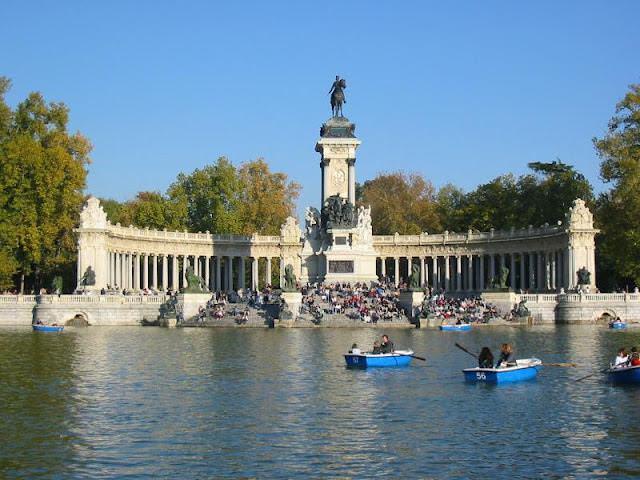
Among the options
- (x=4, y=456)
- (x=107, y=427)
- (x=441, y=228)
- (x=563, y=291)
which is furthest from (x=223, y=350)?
(x=441, y=228)

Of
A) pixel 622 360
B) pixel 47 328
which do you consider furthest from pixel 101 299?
pixel 622 360

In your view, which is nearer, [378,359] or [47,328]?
[378,359]

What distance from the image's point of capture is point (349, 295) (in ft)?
245

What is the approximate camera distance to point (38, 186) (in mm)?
82438

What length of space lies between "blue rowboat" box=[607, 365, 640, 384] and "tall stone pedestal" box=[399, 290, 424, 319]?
3513 cm

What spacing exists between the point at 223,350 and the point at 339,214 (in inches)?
1549

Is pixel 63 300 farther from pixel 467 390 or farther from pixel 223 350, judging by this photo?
pixel 467 390

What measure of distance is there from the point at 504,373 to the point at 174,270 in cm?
6506

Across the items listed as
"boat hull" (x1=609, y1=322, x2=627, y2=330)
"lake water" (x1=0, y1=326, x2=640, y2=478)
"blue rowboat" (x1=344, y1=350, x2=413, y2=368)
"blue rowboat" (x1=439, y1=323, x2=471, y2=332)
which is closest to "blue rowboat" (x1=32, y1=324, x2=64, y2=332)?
"lake water" (x1=0, y1=326, x2=640, y2=478)

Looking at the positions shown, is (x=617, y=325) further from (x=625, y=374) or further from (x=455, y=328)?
(x=625, y=374)

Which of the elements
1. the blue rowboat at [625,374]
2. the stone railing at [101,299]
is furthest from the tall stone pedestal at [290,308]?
the blue rowboat at [625,374]

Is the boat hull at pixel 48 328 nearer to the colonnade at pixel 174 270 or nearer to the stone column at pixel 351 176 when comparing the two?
the colonnade at pixel 174 270

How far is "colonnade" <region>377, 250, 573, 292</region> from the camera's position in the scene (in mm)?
87062

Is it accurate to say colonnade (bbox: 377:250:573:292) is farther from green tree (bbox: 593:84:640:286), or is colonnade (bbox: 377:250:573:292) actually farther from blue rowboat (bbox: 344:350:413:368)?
blue rowboat (bbox: 344:350:413:368)
